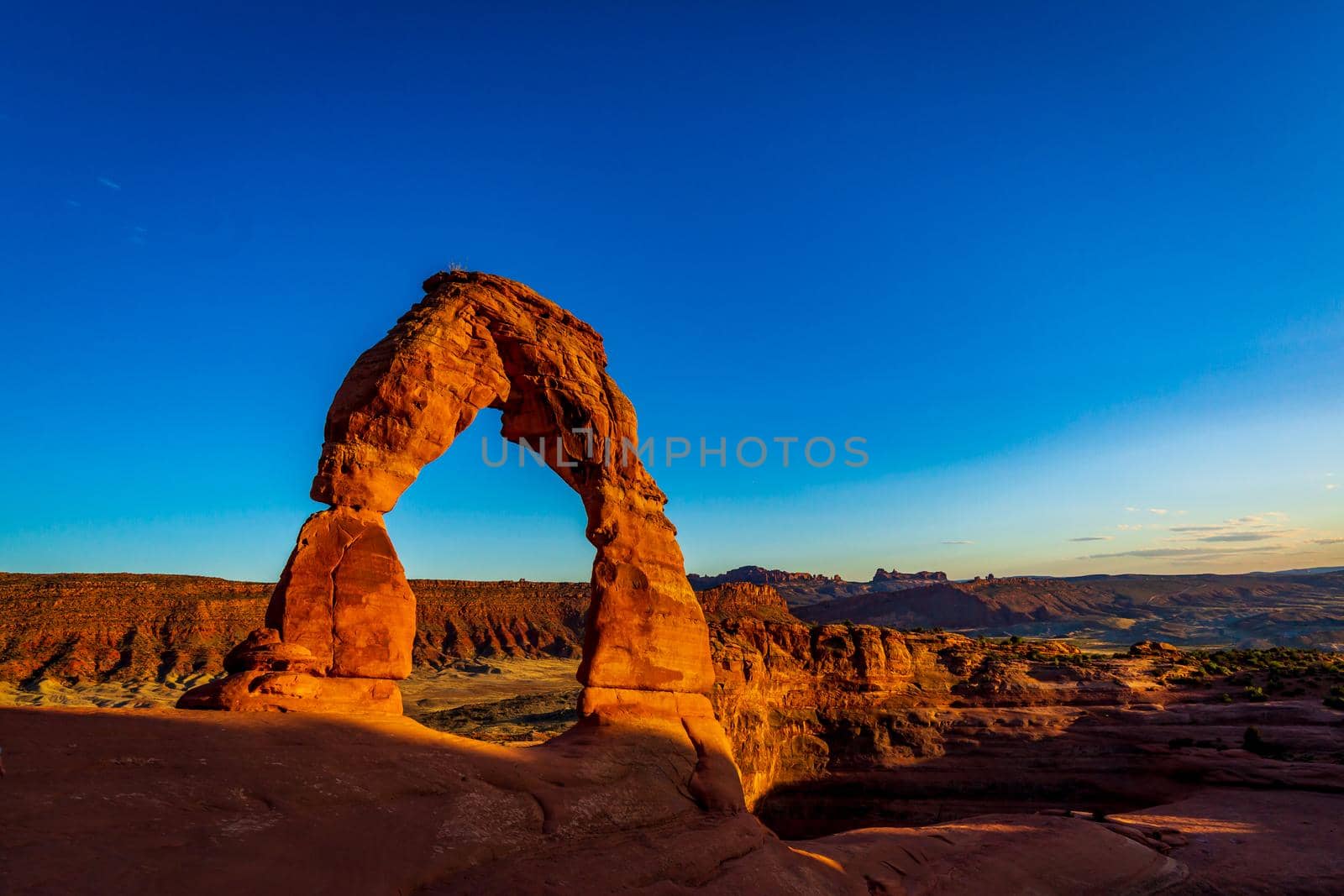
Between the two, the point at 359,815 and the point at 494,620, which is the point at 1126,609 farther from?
the point at 359,815

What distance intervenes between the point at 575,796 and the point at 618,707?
414 cm

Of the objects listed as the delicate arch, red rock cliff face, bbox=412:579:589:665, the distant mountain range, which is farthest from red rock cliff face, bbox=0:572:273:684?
the distant mountain range

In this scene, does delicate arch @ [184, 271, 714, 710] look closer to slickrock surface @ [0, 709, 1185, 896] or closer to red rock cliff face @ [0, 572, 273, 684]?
slickrock surface @ [0, 709, 1185, 896]

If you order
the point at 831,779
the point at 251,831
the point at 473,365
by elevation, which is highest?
the point at 473,365

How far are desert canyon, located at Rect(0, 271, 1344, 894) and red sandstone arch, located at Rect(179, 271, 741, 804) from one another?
0.20 feet

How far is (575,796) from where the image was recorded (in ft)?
39.1

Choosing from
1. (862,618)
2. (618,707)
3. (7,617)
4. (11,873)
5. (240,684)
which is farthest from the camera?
(862,618)

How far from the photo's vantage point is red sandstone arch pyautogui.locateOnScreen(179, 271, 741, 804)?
13.4 meters

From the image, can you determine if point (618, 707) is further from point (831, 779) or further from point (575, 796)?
point (831, 779)

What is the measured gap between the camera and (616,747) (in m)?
14.5

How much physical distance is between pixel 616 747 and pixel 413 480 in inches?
279

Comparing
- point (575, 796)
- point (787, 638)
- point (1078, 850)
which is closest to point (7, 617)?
point (787, 638)

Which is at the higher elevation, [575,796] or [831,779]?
[575,796]

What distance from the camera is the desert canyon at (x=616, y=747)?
8.09 meters
